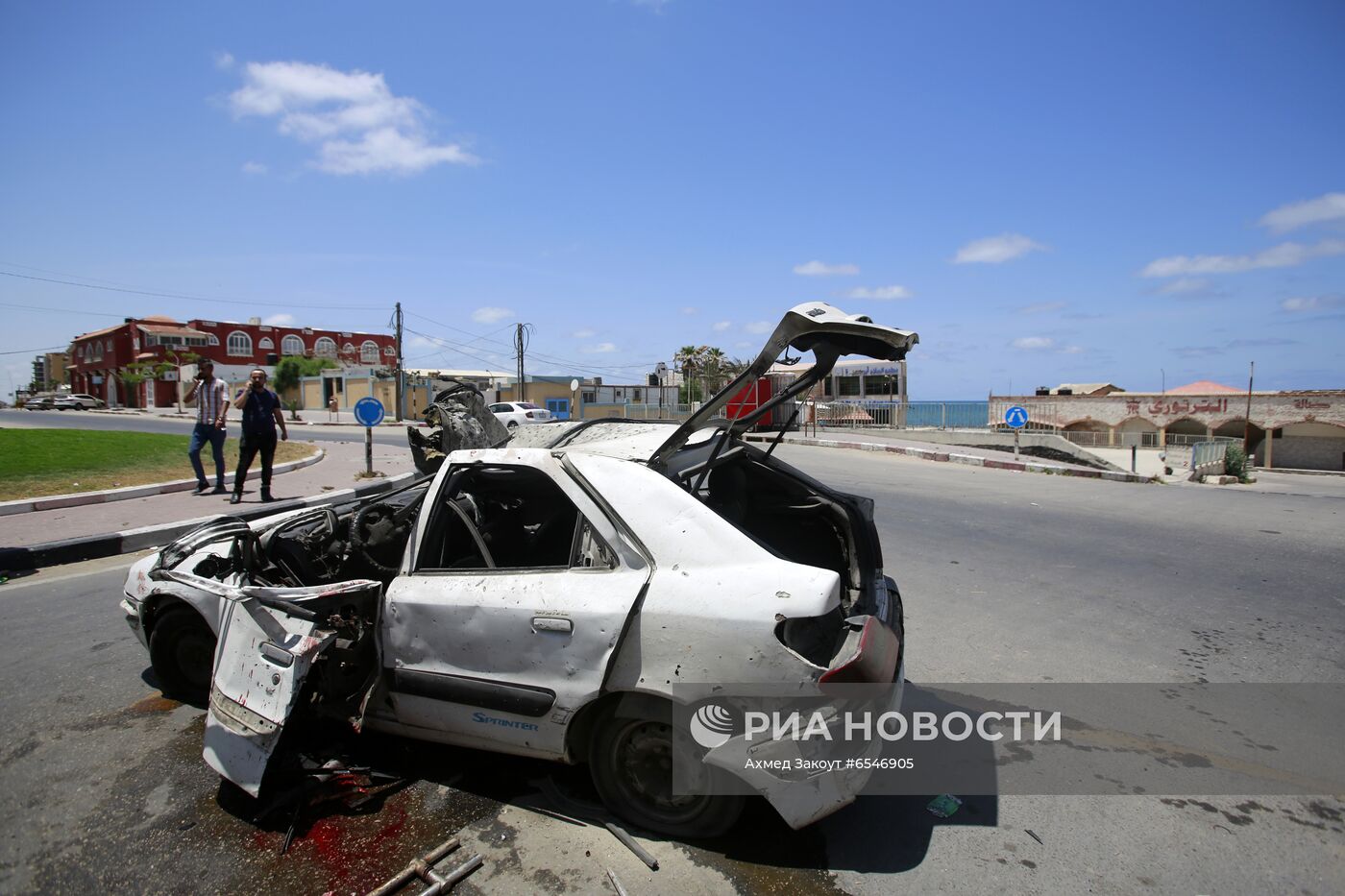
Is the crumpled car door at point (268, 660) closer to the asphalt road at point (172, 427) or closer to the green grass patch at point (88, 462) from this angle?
the green grass patch at point (88, 462)

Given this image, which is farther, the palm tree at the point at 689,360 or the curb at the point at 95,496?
the palm tree at the point at 689,360

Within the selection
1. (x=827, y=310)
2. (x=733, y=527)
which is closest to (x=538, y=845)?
(x=733, y=527)

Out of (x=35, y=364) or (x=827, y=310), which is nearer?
(x=827, y=310)

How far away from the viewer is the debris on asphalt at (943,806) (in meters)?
2.96

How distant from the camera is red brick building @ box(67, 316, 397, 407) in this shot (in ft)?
209

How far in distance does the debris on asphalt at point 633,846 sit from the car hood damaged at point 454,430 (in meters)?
5.39

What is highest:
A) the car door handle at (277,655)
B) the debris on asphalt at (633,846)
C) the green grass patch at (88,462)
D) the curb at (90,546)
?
the car door handle at (277,655)

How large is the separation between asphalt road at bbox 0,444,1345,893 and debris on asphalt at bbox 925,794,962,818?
45 mm

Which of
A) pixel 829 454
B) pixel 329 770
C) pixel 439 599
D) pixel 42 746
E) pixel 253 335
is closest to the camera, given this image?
pixel 439 599

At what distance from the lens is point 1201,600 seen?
6051mm

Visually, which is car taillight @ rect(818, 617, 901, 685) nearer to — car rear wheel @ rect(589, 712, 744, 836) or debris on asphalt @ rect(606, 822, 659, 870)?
car rear wheel @ rect(589, 712, 744, 836)

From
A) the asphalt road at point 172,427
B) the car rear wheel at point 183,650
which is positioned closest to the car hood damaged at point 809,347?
the car rear wheel at point 183,650

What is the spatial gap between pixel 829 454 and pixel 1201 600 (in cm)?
1532

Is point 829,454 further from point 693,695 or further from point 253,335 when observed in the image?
point 253,335
